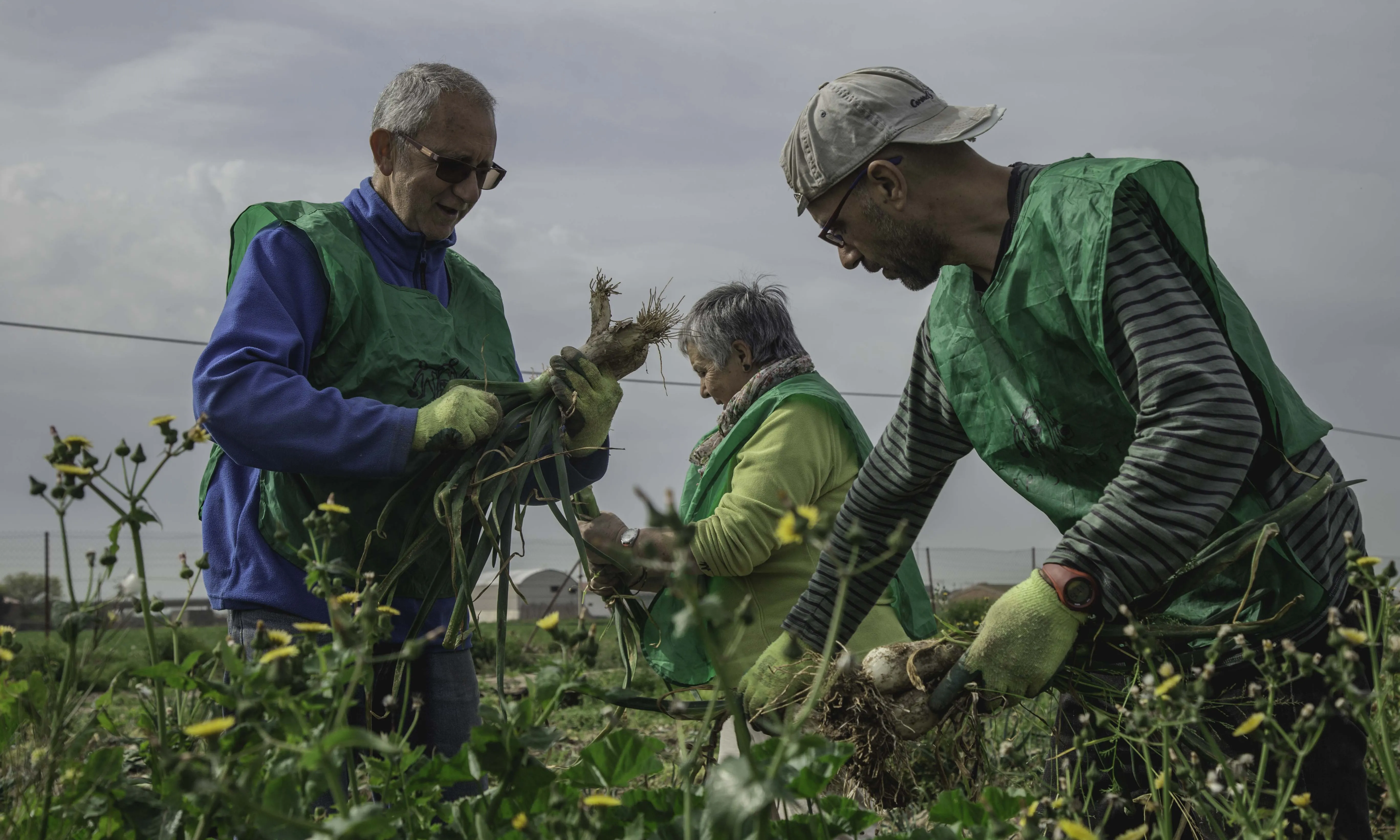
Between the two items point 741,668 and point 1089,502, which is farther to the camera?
point 741,668

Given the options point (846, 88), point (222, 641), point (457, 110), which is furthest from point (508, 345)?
point (222, 641)

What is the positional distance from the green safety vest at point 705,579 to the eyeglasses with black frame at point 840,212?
32.4 inches

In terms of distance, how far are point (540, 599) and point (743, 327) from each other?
24349 mm

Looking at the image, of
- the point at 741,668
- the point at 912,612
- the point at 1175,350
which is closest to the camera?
the point at 1175,350

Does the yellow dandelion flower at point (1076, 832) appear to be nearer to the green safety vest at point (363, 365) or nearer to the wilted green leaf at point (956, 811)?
the wilted green leaf at point (956, 811)

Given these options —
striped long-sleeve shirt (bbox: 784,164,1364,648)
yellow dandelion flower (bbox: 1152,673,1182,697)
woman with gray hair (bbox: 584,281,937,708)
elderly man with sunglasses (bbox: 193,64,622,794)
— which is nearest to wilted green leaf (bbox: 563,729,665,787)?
yellow dandelion flower (bbox: 1152,673,1182,697)

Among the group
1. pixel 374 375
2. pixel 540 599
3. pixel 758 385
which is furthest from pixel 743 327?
pixel 540 599

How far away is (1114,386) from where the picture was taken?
1755mm

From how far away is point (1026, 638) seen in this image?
1567 mm

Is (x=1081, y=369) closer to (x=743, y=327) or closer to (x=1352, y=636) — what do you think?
(x=1352, y=636)

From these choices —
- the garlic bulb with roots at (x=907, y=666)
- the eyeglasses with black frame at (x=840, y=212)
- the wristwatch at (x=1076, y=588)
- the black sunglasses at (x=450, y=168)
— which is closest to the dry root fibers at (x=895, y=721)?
the garlic bulb with roots at (x=907, y=666)

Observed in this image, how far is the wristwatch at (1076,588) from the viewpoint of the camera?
1.55 metres

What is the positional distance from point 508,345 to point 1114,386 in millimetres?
1607

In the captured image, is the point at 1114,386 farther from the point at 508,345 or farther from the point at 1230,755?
the point at 508,345
